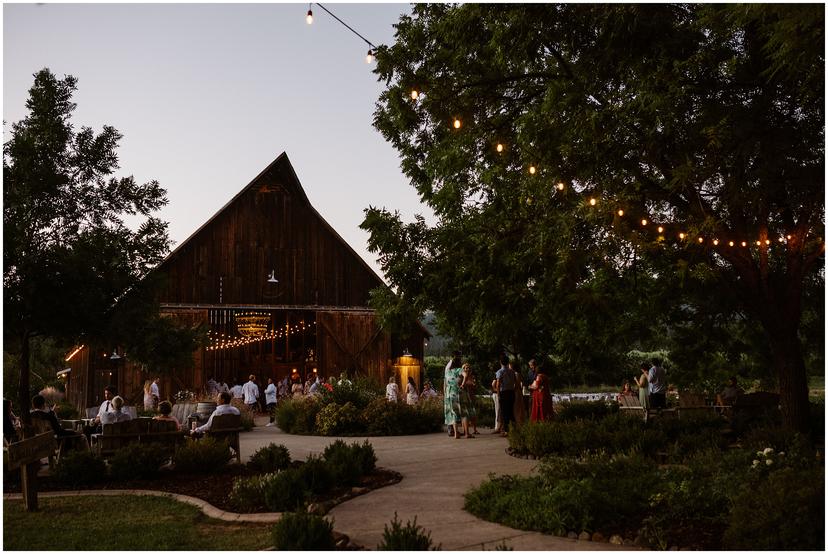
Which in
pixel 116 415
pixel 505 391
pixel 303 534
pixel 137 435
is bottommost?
pixel 303 534

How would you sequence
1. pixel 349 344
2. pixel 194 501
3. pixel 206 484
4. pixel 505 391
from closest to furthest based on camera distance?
pixel 194 501 < pixel 206 484 < pixel 505 391 < pixel 349 344

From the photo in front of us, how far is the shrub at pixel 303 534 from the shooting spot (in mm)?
5527

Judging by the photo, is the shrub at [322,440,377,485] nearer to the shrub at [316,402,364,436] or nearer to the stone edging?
the stone edging

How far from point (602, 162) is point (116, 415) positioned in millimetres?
8871

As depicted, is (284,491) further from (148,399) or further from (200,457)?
(148,399)

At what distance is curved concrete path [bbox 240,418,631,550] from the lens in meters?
6.23

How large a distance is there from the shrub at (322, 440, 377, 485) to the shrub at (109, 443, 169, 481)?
2.57 m

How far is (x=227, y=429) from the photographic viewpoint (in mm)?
11914

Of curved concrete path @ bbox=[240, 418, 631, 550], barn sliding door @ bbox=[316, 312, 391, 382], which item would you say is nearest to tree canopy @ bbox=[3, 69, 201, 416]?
curved concrete path @ bbox=[240, 418, 631, 550]

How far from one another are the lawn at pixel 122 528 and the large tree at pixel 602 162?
5.77 m

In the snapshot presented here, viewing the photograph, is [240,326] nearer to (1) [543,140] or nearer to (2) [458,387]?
(2) [458,387]

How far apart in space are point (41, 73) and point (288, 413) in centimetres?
1005

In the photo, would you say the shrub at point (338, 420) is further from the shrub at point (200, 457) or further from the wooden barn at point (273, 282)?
the wooden barn at point (273, 282)

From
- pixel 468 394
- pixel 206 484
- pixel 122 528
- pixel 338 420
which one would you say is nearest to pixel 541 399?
pixel 468 394
